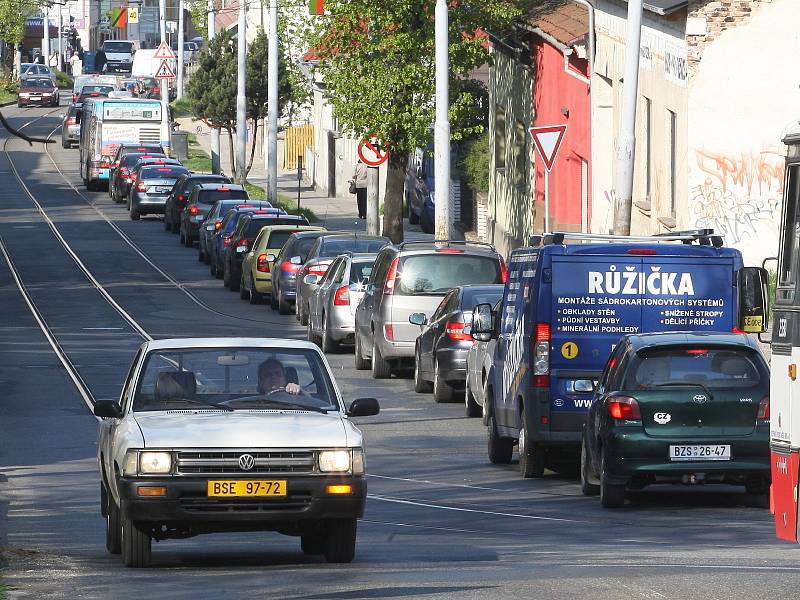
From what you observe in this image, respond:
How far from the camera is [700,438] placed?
15.2 metres

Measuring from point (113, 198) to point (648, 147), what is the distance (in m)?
35.9

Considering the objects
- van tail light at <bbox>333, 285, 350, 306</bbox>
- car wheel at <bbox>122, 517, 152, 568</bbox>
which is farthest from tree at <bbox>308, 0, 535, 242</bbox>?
car wheel at <bbox>122, 517, 152, 568</bbox>

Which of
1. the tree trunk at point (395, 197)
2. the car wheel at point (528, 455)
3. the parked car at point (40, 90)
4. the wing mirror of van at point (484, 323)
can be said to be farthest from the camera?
the parked car at point (40, 90)

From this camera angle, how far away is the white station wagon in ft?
37.5

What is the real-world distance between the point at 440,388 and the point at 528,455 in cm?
641

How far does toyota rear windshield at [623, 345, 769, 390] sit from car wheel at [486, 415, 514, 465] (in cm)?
316

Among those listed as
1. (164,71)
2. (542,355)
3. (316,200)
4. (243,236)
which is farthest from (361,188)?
(542,355)

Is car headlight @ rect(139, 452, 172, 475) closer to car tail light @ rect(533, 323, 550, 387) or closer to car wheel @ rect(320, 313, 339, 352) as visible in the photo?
car tail light @ rect(533, 323, 550, 387)

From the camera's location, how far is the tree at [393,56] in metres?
40.8

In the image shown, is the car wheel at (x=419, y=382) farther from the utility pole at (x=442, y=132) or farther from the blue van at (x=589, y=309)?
the utility pole at (x=442, y=132)

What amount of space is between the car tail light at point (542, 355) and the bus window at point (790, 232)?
241 inches

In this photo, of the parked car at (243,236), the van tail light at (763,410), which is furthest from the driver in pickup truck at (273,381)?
the parked car at (243,236)

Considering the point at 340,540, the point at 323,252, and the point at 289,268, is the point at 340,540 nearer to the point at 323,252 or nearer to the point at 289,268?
the point at 323,252

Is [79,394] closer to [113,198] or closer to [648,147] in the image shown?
[648,147]
